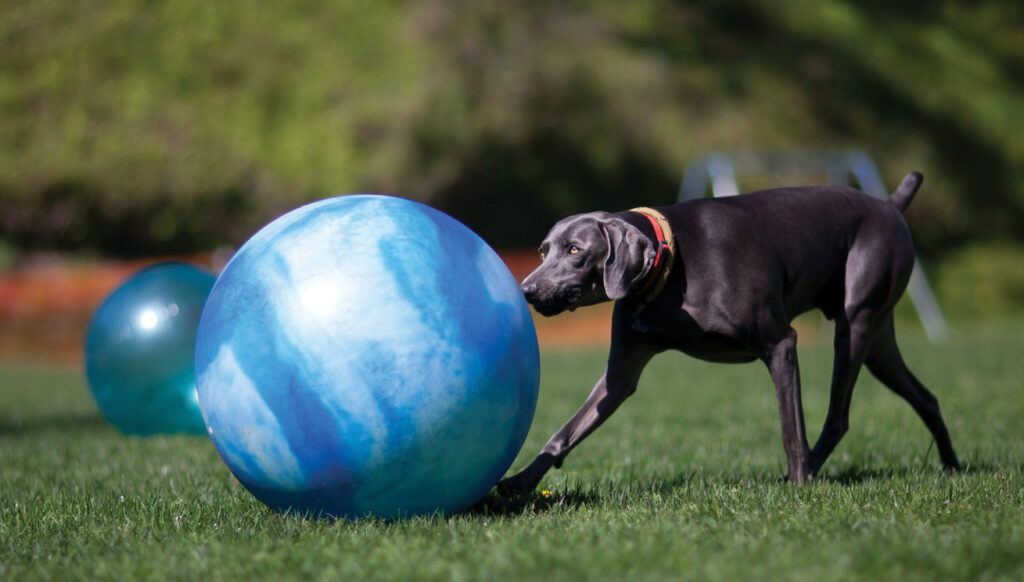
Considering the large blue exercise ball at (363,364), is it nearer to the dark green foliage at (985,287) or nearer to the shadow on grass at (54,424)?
the shadow on grass at (54,424)

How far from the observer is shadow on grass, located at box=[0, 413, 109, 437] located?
9.07 meters

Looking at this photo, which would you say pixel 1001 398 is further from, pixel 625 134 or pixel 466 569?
pixel 625 134

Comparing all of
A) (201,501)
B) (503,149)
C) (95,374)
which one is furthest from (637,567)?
(503,149)

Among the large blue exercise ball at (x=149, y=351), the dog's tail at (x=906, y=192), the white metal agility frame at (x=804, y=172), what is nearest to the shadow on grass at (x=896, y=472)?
the dog's tail at (x=906, y=192)

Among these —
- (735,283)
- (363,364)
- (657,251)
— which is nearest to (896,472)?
(735,283)

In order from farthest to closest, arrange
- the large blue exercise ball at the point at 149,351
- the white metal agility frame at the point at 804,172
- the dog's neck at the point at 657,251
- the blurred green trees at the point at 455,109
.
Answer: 1. the blurred green trees at the point at 455,109
2. the white metal agility frame at the point at 804,172
3. the large blue exercise ball at the point at 149,351
4. the dog's neck at the point at 657,251

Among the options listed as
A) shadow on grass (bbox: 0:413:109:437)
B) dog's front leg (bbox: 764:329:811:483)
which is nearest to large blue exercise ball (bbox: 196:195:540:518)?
dog's front leg (bbox: 764:329:811:483)

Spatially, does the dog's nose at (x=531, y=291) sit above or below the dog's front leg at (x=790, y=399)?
above

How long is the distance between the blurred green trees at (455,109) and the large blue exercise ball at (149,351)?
40.5 ft

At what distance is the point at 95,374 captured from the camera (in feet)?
25.9

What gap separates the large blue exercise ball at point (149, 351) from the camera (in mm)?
7688

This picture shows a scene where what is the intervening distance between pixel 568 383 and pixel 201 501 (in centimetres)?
631

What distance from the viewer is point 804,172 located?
758 inches

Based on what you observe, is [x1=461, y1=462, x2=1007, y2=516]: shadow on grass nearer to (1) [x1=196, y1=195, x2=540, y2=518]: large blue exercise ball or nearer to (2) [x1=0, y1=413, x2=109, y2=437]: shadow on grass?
(1) [x1=196, y1=195, x2=540, y2=518]: large blue exercise ball
